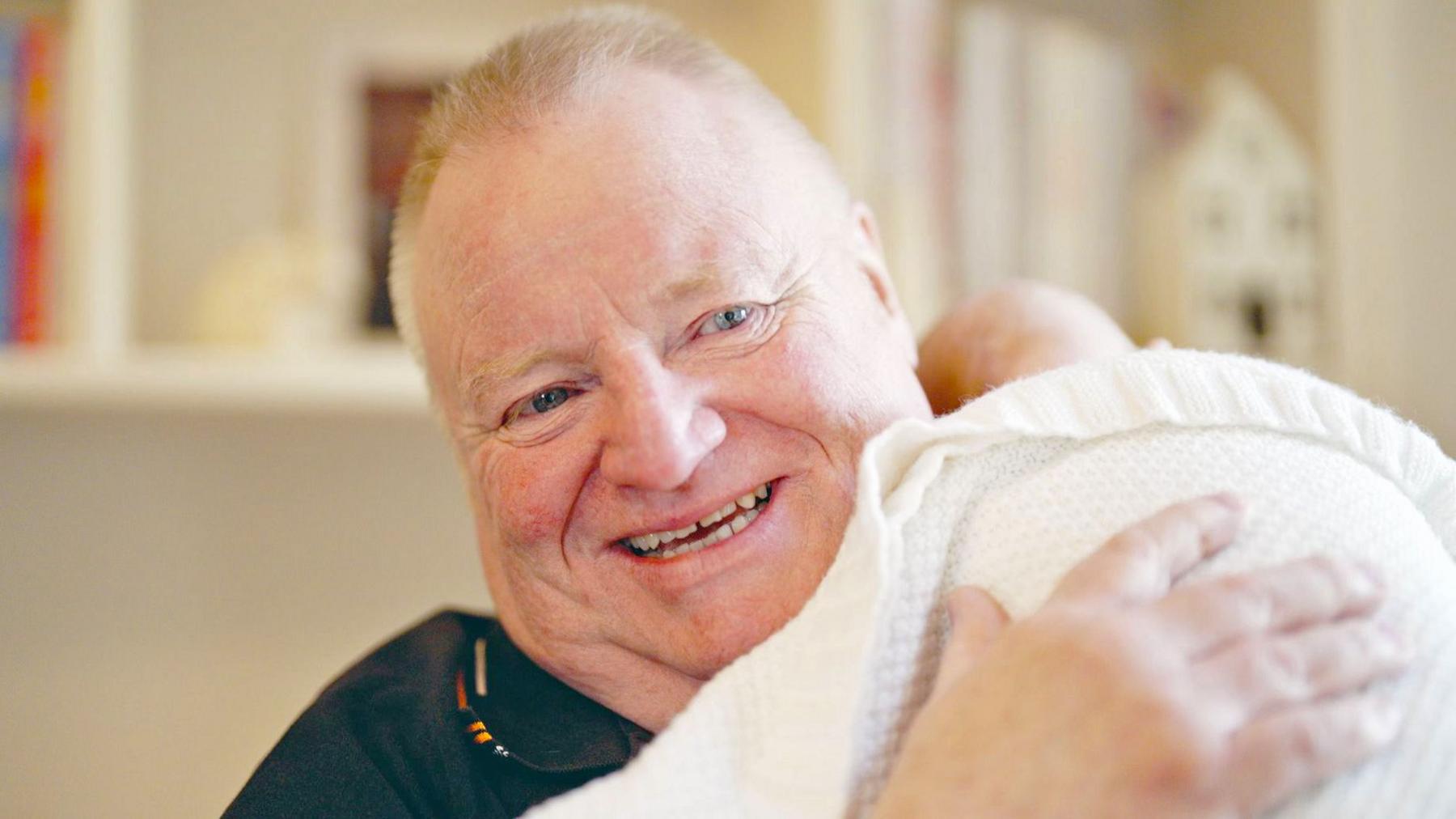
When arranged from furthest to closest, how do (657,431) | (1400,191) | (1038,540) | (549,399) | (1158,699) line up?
(1400,191)
(549,399)
(657,431)
(1038,540)
(1158,699)

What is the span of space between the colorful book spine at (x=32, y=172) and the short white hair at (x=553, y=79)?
2.69 ft

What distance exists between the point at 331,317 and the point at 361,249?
16cm

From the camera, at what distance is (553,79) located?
0.95 metres

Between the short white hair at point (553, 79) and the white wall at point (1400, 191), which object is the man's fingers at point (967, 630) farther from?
the white wall at point (1400, 191)

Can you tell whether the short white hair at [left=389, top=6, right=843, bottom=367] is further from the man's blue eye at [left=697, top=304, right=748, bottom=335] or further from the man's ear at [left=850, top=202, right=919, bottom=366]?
the man's blue eye at [left=697, top=304, right=748, bottom=335]

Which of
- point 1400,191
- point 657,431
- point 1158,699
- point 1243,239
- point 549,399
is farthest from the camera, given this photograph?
point 1243,239

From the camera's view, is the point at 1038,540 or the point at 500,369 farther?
the point at 500,369

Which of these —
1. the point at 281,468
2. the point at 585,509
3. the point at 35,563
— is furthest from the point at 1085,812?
the point at 35,563

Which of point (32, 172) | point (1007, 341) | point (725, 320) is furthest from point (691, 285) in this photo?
point (32, 172)

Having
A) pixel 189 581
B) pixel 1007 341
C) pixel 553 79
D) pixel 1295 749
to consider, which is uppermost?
pixel 553 79

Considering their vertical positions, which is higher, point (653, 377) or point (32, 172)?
point (32, 172)

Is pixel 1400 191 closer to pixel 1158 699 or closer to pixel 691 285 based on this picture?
pixel 691 285

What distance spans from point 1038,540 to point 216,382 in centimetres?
131

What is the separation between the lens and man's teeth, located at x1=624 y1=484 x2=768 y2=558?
2.86 feet
